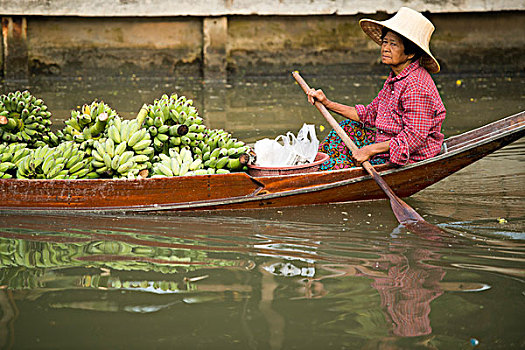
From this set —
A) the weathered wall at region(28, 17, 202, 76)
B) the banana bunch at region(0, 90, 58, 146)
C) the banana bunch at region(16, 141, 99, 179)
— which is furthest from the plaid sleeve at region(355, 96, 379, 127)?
the weathered wall at region(28, 17, 202, 76)

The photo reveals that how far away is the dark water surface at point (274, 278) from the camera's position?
7.73ft

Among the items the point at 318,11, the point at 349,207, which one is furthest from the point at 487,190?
the point at 318,11

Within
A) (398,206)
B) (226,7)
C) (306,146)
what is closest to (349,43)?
(226,7)

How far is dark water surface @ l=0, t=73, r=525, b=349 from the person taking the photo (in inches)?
92.8

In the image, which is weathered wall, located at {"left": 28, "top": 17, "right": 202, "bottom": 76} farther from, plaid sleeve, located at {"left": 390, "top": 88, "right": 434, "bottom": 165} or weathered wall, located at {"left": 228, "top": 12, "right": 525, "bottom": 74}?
plaid sleeve, located at {"left": 390, "top": 88, "right": 434, "bottom": 165}

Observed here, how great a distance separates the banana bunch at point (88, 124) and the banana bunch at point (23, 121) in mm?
190

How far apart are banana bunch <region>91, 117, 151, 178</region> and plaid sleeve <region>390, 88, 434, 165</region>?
1.45 meters

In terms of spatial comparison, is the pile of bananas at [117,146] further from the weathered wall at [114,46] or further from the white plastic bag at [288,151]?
the weathered wall at [114,46]

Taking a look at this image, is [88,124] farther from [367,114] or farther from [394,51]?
[394,51]

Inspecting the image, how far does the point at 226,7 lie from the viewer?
10.1 m

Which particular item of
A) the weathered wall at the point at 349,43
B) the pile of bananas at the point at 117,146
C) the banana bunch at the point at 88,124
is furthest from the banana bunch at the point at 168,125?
the weathered wall at the point at 349,43

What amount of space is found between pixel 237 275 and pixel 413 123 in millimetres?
1449

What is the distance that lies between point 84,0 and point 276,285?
821 cm

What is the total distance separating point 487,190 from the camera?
175 inches
